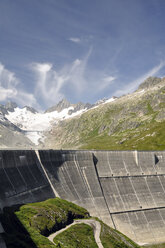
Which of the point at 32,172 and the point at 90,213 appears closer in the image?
the point at 32,172

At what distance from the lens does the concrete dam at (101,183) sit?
193 feet

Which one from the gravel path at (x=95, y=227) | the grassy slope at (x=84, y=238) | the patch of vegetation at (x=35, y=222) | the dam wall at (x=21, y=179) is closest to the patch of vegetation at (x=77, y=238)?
the grassy slope at (x=84, y=238)

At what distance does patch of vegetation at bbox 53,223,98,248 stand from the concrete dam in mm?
11980

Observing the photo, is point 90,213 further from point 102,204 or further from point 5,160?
point 5,160

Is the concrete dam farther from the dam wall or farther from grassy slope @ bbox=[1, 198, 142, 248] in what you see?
grassy slope @ bbox=[1, 198, 142, 248]

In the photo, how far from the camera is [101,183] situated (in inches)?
3314

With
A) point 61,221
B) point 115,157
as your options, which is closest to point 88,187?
point 115,157

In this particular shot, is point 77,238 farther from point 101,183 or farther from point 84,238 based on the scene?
point 101,183

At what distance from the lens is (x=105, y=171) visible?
88.7m

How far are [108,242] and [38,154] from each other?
99.9 ft

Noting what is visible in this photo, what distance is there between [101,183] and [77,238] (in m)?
35.3

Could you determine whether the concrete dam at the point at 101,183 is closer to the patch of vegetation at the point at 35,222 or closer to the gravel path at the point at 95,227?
the patch of vegetation at the point at 35,222

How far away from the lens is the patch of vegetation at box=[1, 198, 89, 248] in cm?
3609

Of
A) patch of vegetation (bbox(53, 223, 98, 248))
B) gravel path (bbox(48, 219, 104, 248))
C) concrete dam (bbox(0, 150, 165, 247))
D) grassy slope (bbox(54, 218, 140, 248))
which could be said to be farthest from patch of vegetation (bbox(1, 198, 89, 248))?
concrete dam (bbox(0, 150, 165, 247))
